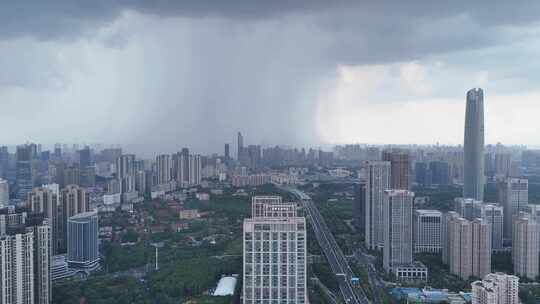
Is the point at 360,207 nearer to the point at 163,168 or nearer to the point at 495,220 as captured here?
the point at 495,220

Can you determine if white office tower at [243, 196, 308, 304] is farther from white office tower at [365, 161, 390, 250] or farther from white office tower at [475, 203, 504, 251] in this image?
white office tower at [475, 203, 504, 251]

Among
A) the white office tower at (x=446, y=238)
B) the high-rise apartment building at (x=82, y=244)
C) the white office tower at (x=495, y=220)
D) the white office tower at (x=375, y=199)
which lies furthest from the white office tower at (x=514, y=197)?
the high-rise apartment building at (x=82, y=244)

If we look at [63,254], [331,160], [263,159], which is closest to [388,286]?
[63,254]

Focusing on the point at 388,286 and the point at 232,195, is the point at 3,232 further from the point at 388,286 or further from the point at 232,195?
the point at 232,195

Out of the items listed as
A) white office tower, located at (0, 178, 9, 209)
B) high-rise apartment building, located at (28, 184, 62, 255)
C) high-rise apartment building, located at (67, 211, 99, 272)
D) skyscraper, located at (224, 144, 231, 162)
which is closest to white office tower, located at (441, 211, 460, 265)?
high-rise apartment building, located at (67, 211, 99, 272)

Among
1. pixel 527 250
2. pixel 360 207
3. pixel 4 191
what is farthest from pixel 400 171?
pixel 4 191
